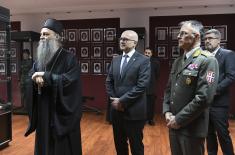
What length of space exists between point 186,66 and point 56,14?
6.22m

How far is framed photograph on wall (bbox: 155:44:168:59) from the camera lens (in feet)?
23.2

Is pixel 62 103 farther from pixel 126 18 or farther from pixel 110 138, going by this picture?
pixel 126 18

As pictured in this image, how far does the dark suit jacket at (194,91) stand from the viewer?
188cm

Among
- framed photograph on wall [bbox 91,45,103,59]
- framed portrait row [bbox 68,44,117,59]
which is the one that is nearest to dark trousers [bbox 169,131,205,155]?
framed portrait row [bbox 68,44,117,59]

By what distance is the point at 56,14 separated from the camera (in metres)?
7.58

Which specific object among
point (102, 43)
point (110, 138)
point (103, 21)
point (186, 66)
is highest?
point (103, 21)

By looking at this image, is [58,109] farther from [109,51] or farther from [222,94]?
[109,51]

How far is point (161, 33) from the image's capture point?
7.07 metres

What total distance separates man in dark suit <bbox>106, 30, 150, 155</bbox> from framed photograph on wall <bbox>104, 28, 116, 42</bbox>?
14.7 ft

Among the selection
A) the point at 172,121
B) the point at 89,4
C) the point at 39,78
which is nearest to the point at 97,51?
the point at 89,4

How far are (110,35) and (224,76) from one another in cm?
467

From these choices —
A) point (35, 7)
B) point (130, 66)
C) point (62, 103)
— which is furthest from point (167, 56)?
point (62, 103)

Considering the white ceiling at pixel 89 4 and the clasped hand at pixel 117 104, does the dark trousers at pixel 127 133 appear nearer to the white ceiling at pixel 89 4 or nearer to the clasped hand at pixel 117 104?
the clasped hand at pixel 117 104

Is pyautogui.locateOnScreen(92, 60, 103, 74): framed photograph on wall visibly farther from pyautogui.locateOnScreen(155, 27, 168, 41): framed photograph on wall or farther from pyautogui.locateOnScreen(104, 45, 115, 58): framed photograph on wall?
pyautogui.locateOnScreen(155, 27, 168, 41): framed photograph on wall
